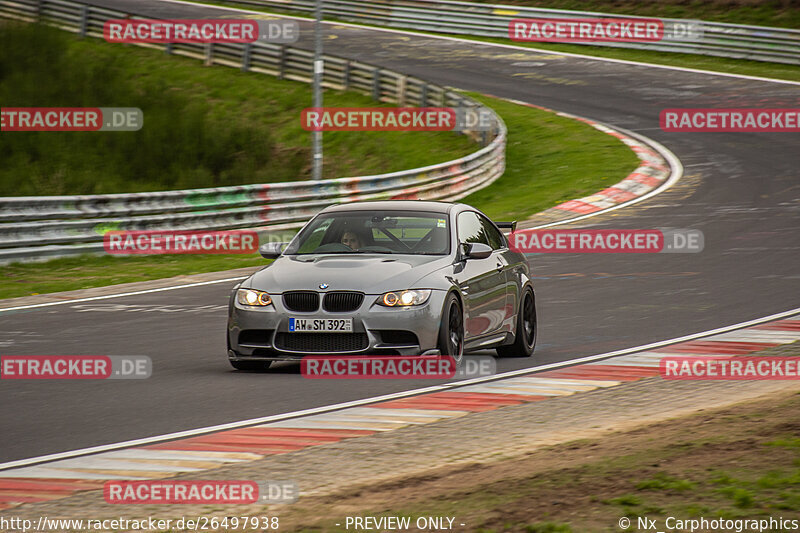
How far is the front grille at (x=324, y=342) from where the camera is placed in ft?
32.2

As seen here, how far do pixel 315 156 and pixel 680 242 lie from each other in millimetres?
8378

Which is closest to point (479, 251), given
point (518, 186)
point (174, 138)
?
point (518, 186)

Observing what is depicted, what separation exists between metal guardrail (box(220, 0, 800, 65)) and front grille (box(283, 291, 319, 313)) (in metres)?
37.5

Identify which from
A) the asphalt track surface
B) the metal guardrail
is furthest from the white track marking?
the metal guardrail

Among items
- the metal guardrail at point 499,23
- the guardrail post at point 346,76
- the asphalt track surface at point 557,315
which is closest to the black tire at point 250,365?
the asphalt track surface at point 557,315

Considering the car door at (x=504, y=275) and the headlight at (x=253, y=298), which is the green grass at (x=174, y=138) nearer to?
the car door at (x=504, y=275)

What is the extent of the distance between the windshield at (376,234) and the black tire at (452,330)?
0.63m

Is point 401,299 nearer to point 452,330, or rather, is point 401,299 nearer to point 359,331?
point 359,331

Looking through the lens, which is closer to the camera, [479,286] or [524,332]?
[479,286]

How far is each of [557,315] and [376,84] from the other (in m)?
26.0

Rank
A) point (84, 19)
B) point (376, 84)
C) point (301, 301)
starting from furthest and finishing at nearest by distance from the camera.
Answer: point (84, 19) < point (376, 84) < point (301, 301)

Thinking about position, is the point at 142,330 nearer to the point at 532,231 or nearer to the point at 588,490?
the point at 588,490

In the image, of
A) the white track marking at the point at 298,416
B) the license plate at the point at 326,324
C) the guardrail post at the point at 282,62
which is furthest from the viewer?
the guardrail post at the point at 282,62

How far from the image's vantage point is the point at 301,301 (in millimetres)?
9891
